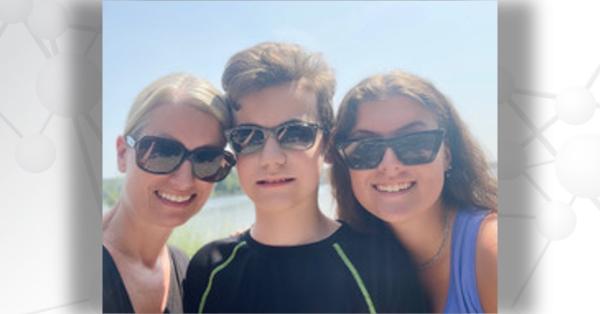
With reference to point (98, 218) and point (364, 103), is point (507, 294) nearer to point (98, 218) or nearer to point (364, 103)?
point (364, 103)

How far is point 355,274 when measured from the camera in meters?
2.87

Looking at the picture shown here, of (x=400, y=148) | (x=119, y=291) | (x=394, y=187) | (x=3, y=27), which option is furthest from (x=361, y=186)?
(x=3, y=27)

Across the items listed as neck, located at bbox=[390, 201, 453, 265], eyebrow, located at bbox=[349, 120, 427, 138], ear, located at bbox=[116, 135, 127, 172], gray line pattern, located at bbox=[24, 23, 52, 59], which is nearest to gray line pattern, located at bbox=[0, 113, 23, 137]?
gray line pattern, located at bbox=[24, 23, 52, 59]

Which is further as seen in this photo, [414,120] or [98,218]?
[98,218]

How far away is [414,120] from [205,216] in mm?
1276

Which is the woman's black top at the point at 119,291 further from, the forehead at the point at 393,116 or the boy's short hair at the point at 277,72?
the forehead at the point at 393,116

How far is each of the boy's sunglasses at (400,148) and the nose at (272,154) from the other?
1.16 feet

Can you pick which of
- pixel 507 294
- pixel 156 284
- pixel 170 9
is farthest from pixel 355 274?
pixel 170 9

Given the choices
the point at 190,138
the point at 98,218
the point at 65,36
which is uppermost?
the point at 65,36

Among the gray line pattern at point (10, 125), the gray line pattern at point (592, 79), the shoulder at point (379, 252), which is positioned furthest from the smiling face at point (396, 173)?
the gray line pattern at point (10, 125)

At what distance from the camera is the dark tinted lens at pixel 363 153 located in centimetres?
278

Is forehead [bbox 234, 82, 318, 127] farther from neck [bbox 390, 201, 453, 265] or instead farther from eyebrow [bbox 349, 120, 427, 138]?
neck [bbox 390, 201, 453, 265]

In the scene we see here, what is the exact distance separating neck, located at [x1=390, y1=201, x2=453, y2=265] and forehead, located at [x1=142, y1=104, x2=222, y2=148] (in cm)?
112

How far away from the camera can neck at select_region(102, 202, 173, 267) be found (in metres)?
2.94
